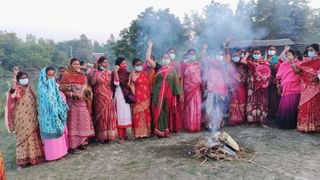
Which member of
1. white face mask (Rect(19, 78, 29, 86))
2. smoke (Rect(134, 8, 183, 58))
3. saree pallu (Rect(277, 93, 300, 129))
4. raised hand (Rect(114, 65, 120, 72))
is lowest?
saree pallu (Rect(277, 93, 300, 129))

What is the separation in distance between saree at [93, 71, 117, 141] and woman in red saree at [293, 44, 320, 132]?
3.60m

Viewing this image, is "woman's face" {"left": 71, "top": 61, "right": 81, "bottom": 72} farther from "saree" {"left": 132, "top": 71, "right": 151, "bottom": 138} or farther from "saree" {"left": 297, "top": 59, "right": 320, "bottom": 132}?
"saree" {"left": 297, "top": 59, "right": 320, "bottom": 132}

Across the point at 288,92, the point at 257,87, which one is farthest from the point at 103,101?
the point at 288,92

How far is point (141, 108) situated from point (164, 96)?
1.69 ft

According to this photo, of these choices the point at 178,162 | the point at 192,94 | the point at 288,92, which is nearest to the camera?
the point at 178,162

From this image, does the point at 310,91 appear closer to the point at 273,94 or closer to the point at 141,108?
the point at 273,94

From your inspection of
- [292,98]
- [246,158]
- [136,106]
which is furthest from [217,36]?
[246,158]

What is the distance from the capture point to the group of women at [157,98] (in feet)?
18.0

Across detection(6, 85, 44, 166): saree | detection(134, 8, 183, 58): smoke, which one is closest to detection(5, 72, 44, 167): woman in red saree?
detection(6, 85, 44, 166): saree

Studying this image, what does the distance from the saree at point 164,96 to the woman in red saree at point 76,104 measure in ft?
4.56

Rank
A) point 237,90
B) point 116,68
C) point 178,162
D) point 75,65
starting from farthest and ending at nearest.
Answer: point 237,90 → point 116,68 → point 75,65 → point 178,162

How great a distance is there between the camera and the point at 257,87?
23.8 feet

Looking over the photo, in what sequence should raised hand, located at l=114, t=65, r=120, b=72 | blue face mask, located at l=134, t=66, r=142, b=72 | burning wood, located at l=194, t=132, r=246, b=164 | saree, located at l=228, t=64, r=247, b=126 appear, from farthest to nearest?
saree, located at l=228, t=64, r=247, b=126, blue face mask, located at l=134, t=66, r=142, b=72, raised hand, located at l=114, t=65, r=120, b=72, burning wood, located at l=194, t=132, r=246, b=164

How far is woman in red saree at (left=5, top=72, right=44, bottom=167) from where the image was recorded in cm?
537
